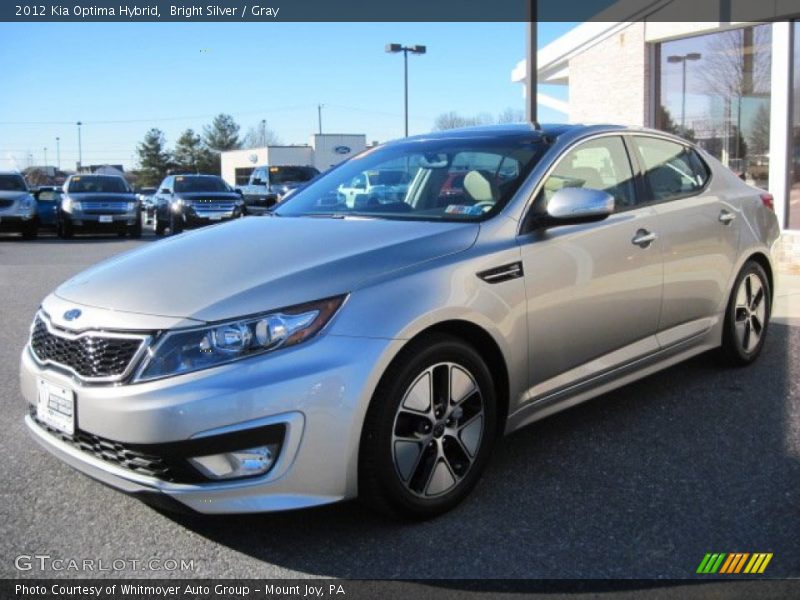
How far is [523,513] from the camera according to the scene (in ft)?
11.1

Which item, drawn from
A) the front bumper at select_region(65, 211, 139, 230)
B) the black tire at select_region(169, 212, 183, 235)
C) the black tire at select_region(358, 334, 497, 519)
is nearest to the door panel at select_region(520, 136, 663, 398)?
the black tire at select_region(358, 334, 497, 519)

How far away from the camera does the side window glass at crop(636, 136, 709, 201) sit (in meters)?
4.66

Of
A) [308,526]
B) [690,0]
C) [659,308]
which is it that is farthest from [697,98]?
[308,526]

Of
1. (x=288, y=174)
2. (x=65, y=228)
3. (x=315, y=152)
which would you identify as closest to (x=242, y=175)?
(x=315, y=152)

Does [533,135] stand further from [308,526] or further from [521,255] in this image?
[308,526]

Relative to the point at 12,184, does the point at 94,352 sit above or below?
below

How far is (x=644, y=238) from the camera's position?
14.2ft

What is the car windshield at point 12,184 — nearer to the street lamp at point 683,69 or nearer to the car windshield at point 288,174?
the car windshield at point 288,174

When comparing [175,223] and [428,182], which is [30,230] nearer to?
[175,223]

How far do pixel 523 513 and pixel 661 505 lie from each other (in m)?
0.58

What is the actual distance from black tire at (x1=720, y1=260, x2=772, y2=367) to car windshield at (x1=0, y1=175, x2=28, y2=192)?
64.3ft

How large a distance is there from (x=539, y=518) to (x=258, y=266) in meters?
1.51

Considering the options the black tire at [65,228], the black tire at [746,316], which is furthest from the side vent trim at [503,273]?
the black tire at [65,228]

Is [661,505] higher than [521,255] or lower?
lower
